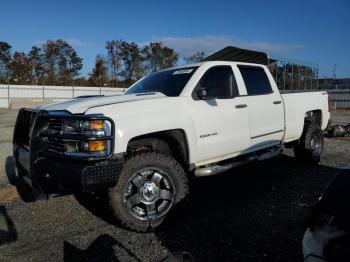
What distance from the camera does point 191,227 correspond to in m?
4.43

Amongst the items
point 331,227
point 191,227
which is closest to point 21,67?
point 191,227

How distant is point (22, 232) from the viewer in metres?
4.45

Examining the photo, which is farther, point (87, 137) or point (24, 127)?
point (24, 127)

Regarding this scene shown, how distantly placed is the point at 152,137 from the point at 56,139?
3.62 feet

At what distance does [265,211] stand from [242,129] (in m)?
1.27

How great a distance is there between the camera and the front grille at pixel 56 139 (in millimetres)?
4152

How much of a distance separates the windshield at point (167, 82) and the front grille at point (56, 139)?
1587 millimetres

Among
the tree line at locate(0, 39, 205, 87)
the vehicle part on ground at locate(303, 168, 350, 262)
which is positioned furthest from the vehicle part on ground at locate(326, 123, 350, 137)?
the tree line at locate(0, 39, 205, 87)

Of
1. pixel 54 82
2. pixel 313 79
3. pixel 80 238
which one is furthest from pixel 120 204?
pixel 54 82

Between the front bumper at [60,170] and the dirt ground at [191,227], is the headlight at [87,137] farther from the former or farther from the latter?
the dirt ground at [191,227]

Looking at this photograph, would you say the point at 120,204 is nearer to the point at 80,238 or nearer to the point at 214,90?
the point at 80,238

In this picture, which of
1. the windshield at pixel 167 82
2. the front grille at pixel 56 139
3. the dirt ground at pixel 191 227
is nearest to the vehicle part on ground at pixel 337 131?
the dirt ground at pixel 191 227

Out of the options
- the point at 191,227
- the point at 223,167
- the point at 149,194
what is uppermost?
the point at 223,167

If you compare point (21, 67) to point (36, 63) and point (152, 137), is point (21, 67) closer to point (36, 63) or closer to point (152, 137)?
point (36, 63)
